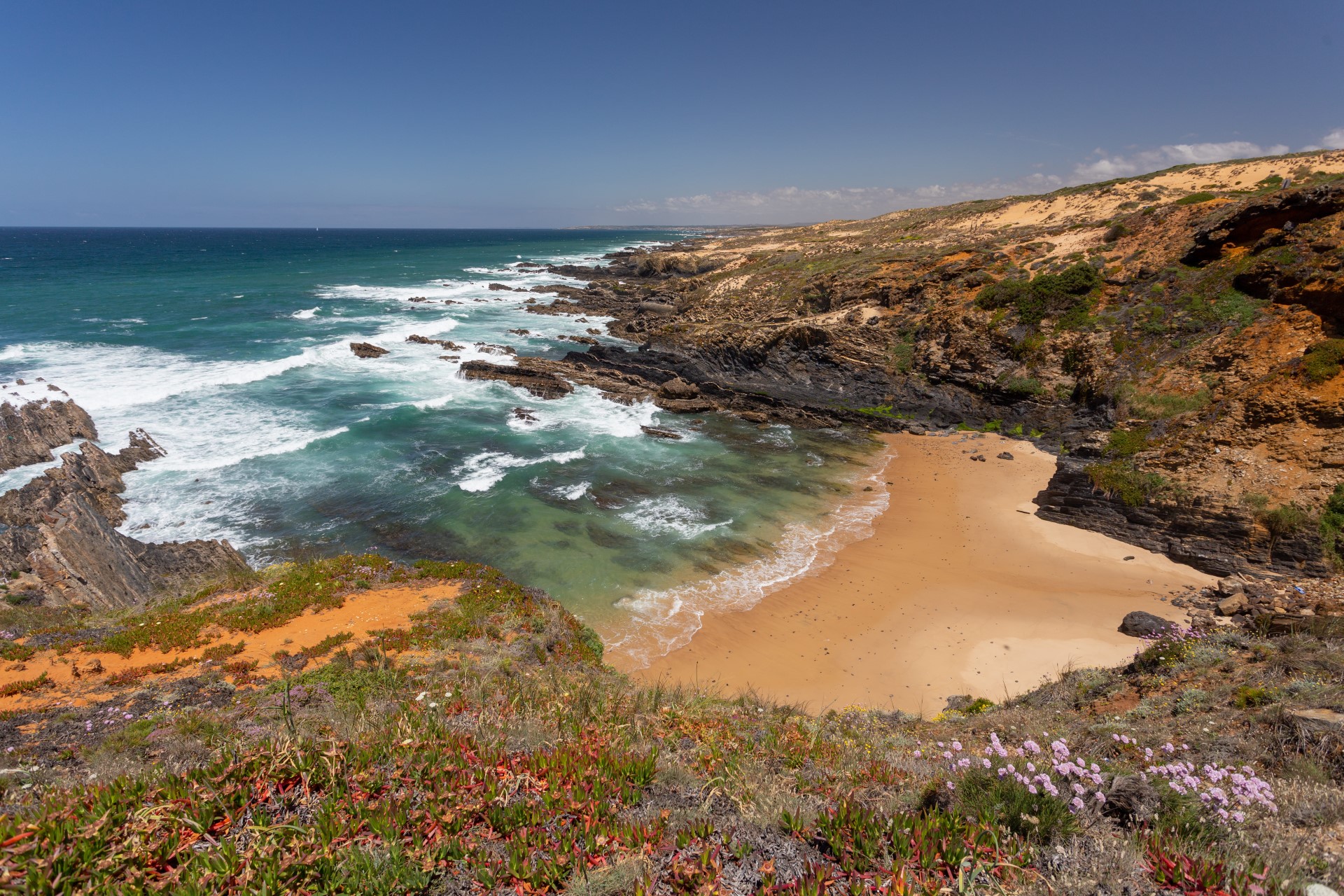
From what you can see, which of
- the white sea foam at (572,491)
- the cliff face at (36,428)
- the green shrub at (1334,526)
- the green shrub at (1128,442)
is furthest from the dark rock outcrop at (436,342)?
the green shrub at (1334,526)

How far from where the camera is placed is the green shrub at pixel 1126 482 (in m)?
19.1

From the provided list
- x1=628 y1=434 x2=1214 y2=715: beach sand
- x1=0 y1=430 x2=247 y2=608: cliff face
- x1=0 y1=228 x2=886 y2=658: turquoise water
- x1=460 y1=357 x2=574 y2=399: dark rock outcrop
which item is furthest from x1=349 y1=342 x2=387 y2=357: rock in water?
x1=628 y1=434 x2=1214 y2=715: beach sand

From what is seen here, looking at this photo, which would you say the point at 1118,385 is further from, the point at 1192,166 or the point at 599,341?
the point at 1192,166

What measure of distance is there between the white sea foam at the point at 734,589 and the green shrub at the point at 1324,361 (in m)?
13.6

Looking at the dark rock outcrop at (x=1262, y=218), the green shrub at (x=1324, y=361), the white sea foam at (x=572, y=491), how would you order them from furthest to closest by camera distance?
the dark rock outcrop at (x=1262, y=218)
the white sea foam at (x=572, y=491)
the green shrub at (x=1324, y=361)

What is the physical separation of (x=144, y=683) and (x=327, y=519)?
11308 millimetres

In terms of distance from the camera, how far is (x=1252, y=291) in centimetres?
2375

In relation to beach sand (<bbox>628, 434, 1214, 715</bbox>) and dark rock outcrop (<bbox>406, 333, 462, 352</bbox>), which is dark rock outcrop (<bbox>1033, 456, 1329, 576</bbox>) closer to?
beach sand (<bbox>628, 434, 1214, 715</bbox>)

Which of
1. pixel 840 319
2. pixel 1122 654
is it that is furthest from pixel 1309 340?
pixel 840 319

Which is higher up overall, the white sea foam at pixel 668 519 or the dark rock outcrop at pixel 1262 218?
the dark rock outcrop at pixel 1262 218

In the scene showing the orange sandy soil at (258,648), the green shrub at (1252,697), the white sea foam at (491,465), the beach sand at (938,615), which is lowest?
the beach sand at (938,615)

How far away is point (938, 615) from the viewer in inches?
619

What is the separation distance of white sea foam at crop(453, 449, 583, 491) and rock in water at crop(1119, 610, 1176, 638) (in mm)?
20011

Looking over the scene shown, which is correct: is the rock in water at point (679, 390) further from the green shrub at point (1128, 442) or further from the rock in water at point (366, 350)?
the rock in water at point (366, 350)
